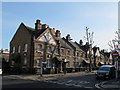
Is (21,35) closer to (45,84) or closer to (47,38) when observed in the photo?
(47,38)

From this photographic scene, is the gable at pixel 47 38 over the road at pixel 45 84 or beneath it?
over

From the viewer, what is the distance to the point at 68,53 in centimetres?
3806

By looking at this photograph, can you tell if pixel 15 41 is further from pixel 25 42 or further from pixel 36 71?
pixel 36 71

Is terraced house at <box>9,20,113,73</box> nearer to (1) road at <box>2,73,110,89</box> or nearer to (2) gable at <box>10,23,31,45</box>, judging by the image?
(2) gable at <box>10,23,31,45</box>

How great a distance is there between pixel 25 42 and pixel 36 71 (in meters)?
7.00

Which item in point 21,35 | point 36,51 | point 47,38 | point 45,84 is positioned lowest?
point 45,84

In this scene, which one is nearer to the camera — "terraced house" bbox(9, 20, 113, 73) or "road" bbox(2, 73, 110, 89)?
"road" bbox(2, 73, 110, 89)

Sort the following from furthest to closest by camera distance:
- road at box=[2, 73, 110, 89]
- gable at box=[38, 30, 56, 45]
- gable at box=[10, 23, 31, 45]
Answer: gable at box=[38, 30, 56, 45] < gable at box=[10, 23, 31, 45] < road at box=[2, 73, 110, 89]

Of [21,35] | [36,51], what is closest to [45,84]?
[36,51]

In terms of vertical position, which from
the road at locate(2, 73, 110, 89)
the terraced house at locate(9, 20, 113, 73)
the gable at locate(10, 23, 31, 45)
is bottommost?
the road at locate(2, 73, 110, 89)

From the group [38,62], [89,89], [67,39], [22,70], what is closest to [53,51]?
[38,62]

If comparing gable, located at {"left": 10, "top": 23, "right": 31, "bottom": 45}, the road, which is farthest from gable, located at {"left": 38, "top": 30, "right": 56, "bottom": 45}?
A: the road

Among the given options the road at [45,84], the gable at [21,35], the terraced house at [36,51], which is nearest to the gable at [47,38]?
the terraced house at [36,51]

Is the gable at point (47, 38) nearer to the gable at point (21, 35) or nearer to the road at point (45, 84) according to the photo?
the gable at point (21, 35)
